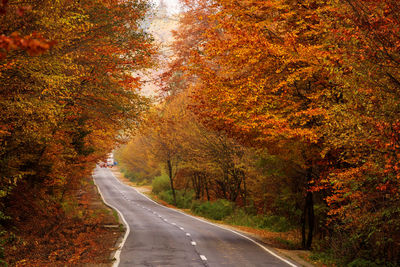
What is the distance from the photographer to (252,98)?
480 inches

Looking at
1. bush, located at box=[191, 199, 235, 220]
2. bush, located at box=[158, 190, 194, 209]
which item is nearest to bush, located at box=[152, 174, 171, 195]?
bush, located at box=[158, 190, 194, 209]

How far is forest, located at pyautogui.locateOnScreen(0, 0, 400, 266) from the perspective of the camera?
873 cm

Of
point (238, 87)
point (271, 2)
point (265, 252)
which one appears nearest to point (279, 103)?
point (238, 87)

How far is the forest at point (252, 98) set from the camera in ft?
28.7

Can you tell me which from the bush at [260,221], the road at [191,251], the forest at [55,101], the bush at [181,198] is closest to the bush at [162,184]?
the bush at [181,198]

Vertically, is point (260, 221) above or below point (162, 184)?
below

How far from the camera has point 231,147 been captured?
29312 millimetres

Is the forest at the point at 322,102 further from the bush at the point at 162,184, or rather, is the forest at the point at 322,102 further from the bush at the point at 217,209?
the bush at the point at 162,184

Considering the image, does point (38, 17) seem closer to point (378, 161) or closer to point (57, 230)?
point (378, 161)

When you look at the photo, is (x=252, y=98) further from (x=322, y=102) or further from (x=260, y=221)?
(x=260, y=221)

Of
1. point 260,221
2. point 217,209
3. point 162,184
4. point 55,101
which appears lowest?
point 260,221

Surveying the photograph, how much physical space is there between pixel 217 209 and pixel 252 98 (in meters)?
23.7

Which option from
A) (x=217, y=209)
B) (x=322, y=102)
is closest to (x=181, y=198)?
(x=217, y=209)

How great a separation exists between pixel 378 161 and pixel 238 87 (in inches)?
219
